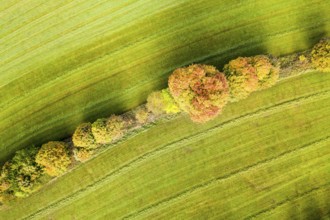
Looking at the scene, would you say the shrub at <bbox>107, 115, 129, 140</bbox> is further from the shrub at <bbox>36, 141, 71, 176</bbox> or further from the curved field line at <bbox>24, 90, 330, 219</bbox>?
the shrub at <bbox>36, 141, 71, 176</bbox>

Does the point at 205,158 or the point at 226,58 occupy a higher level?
the point at 226,58

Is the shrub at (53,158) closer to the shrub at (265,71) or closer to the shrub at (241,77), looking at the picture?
the shrub at (241,77)

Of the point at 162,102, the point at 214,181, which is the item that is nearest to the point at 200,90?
the point at 162,102

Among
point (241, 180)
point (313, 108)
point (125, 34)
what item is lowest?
point (241, 180)

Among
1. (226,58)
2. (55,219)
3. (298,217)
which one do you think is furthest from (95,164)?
(298,217)

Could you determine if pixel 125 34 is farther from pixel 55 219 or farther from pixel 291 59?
pixel 55 219

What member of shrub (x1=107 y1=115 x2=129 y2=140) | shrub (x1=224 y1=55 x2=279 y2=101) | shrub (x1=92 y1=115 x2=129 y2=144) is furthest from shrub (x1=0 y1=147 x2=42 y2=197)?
shrub (x1=224 y1=55 x2=279 y2=101)

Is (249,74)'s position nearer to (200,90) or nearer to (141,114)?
(200,90)
